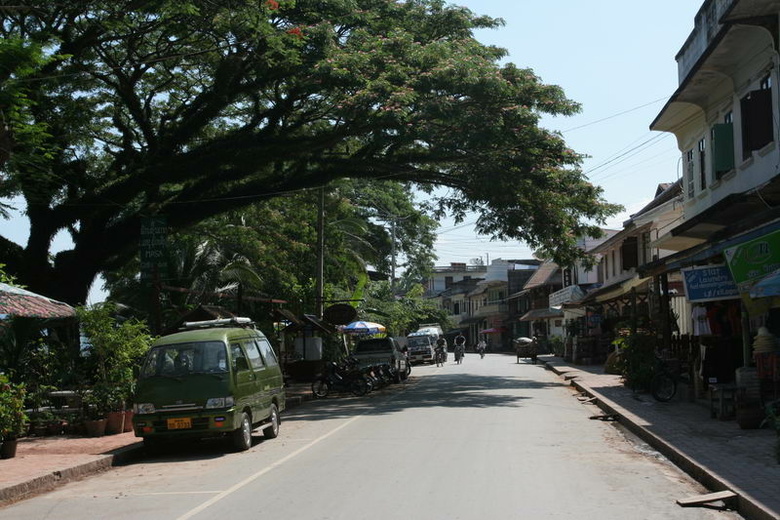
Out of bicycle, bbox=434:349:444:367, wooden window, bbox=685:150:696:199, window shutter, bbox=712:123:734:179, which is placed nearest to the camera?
window shutter, bbox=712:123:734:179

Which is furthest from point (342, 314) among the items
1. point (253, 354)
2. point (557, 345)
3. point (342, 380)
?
point (557, 345)

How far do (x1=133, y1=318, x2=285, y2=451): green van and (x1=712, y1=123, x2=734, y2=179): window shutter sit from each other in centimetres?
1204

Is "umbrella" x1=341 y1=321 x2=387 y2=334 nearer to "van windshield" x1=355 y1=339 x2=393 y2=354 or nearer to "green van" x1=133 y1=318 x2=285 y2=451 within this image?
"van windshield" x1=355 y1=339 x2=393 y2=354

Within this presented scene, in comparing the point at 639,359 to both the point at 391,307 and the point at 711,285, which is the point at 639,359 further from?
the point at 391,307

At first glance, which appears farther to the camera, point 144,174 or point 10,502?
point 144,174

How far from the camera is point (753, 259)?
13203mm

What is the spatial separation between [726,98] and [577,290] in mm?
26124

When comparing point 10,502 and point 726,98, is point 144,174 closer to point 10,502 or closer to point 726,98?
point 10,502

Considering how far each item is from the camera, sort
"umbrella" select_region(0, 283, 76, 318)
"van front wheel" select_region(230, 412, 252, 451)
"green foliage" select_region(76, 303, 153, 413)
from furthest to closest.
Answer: "green foliage" select_region(76, 303, 153, 413), "umbrella" select_region(0, 283, 76, 318), "van front wheel" select_region(230, 412, 252, 451)

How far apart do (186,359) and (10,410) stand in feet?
9.09

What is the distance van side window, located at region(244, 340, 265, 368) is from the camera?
14.2 metres

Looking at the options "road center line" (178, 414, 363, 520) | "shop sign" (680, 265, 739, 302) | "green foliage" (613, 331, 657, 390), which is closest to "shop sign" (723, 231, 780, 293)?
"shop sign" (680, 265, 739, 302)

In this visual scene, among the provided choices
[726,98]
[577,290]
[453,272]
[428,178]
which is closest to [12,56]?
[428,178]

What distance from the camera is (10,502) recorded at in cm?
933
